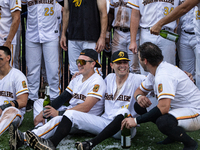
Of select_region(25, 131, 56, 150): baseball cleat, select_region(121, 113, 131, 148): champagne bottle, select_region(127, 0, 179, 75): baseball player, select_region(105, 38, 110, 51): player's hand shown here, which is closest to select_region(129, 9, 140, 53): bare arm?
select_region(127, 0, 179, 75): baseball player

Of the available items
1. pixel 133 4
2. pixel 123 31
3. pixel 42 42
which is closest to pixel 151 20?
pixel 133 4

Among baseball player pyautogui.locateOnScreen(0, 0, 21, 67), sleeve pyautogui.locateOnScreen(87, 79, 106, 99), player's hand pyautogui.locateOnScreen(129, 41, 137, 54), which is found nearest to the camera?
sleeve pyautogui.locateOnScreen(87, 79, 106, 99)

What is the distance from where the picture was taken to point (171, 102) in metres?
3.24

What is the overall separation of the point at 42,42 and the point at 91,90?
5.73 ft

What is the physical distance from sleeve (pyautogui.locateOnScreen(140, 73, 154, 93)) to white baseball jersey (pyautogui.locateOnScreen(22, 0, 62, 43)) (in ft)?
7.09

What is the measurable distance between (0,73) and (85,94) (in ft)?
4.43

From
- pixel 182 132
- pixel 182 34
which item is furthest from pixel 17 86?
pixel 182 34

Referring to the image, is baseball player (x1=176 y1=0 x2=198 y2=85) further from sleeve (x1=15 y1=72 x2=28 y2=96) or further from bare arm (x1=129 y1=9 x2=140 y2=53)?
sleeve (x1=15 y1=72 x2=28 y2=96)

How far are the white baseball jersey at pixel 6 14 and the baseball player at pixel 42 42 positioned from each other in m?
0.37

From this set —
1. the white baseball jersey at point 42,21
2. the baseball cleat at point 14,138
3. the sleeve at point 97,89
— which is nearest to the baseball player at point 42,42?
the white baseball jersey at point 42,21

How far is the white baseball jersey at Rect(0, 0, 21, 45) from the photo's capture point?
183 inches

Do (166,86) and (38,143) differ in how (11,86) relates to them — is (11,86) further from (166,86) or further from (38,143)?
(166,86)

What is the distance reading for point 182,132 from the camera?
2873mm

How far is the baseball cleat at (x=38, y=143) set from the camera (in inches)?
112
